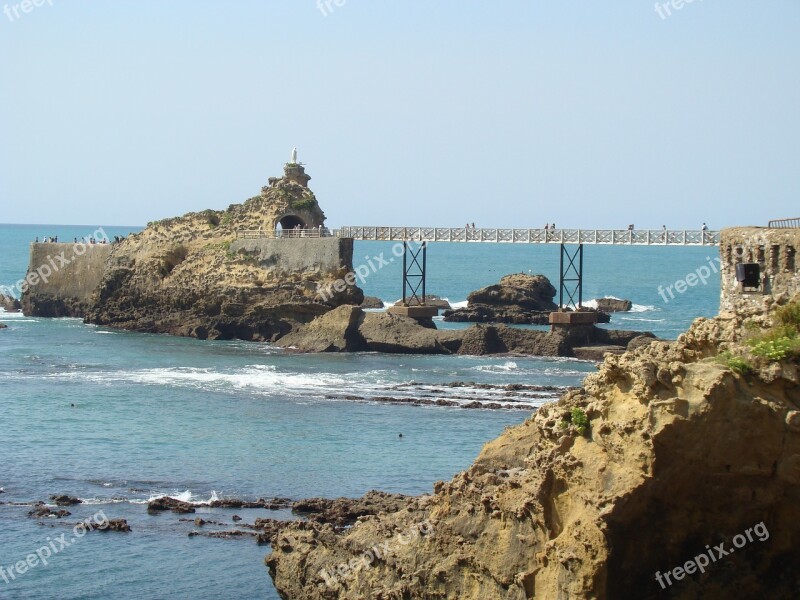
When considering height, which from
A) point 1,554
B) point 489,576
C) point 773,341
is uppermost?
point 773,341

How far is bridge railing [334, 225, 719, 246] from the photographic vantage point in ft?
170

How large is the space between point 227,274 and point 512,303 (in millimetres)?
22305

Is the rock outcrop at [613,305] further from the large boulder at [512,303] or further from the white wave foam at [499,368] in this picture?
the white wave foam at [499,368]

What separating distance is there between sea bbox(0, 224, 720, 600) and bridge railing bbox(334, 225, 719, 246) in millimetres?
6624

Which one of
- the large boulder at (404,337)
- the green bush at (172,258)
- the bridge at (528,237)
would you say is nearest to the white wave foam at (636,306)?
the bridge at (528,237)

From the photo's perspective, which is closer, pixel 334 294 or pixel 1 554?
pixel 1 554

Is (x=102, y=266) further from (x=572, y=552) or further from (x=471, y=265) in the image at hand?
(x=471, y=265)

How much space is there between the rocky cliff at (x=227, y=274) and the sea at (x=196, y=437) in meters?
2.33

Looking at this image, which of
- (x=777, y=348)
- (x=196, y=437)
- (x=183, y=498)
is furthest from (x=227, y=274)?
(x=777, y=348)

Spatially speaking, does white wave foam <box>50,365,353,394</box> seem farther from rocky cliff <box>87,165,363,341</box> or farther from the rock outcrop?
the rock outcrop

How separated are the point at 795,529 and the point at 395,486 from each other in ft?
48.0

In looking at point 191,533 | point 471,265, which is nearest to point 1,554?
point 191,533

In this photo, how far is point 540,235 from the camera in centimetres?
6044

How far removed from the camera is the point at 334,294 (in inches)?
2373
